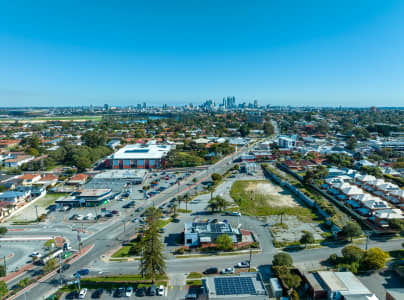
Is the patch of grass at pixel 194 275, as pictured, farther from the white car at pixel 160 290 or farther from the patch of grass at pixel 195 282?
the white car at pixel 160 290

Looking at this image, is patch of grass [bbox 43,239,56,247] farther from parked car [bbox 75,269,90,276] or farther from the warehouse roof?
the warehouse roof

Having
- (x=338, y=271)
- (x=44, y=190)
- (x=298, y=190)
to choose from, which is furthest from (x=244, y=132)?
(x=338, y=271)

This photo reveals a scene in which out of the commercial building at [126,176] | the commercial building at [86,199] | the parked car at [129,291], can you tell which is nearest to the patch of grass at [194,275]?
the parked car at [129,291]

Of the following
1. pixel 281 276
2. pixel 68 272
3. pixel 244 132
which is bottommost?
pixel 68 272

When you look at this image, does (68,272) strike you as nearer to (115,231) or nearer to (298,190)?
(115,231)

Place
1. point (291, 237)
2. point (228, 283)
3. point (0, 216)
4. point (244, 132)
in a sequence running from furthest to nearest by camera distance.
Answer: point (244, 132) → point (0, 216) → point (291, 237) → point (228, 283)

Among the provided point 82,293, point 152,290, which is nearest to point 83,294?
point 82,293

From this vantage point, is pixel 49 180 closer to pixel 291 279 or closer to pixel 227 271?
pixel 227 271

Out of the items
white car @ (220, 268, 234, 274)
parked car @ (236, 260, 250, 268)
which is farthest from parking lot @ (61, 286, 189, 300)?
parked car @ (236, 260, 250, 268)
